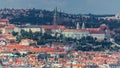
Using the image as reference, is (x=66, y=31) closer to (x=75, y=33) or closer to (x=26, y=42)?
(x=75, y=33)

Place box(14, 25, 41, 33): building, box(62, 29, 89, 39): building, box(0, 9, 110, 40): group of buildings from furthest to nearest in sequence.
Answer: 1. box(14, 25, 41, 33): building
2. box(0, 9, 110, 40): group of buildings
3. box(62, 29, 89, 39): building

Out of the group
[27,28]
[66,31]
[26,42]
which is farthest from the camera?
[27,28]

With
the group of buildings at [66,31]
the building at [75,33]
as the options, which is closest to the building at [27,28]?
the group of buildings at [66,31]

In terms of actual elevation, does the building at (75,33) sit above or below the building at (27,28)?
below

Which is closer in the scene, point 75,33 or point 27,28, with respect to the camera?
point 75,33

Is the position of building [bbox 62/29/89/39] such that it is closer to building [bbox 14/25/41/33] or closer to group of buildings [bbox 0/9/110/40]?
group of buildings [bbox 0/9/110/40]

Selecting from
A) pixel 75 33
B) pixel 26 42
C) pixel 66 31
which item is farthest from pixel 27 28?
pixel 26 42

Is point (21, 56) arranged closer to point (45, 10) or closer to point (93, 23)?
point (93, 23)

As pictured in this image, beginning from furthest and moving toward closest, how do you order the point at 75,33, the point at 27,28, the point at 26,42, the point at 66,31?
the point at 27,28, the point at 75,33, the point at 66,31, the point at 26,42

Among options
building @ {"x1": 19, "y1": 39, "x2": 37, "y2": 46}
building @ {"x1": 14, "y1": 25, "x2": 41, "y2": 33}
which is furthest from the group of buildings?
building @ {"x1": 19, "y1": 39, "x2": 37, "y2": 46}

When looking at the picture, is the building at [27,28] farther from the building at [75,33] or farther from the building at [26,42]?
the building at [26,42]

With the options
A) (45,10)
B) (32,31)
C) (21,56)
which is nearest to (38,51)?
(21,56)
